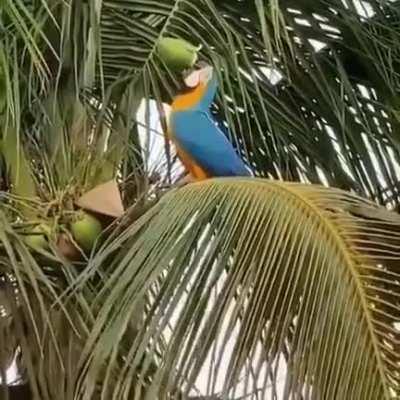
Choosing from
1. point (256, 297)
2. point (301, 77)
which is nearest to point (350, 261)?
point (256, 297)

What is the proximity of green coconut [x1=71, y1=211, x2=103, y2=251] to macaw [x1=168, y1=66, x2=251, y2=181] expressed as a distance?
115 millimetres

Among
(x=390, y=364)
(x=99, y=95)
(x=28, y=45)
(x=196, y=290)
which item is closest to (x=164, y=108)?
(x=99, y=95)

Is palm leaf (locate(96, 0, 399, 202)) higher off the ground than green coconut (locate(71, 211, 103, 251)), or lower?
higher

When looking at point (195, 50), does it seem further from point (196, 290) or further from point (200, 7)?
point (196, 290)

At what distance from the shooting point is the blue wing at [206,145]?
1095 millimetres

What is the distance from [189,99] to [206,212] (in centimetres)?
23

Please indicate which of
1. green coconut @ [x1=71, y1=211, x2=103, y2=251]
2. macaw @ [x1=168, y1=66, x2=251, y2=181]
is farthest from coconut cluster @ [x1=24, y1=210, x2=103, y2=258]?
macaw @ [x1=168, y1=66, x2=251, y2=181]

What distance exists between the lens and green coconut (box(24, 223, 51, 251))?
3.60ft

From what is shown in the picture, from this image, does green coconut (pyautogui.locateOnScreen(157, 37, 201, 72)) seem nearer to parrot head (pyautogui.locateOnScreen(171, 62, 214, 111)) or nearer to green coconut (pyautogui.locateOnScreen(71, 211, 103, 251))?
parrot head (pyautogui.locateOnScreen(171, 62, 214, 111))

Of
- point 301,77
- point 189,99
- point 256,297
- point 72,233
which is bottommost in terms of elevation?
point 256,297

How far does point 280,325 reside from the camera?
854mm

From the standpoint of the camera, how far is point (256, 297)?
2.83 ft

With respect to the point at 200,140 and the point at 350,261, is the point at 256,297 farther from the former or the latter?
the point at 200,140

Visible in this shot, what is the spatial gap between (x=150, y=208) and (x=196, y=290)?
160mm
